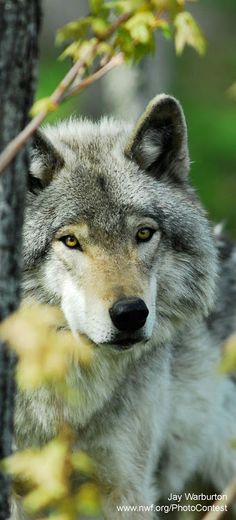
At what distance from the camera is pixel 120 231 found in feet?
14.3

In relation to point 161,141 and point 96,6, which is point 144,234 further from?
point 96,6

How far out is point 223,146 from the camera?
12.3 meters

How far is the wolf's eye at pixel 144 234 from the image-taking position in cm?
446

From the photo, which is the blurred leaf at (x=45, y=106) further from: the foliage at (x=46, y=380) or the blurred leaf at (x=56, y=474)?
the blurred leaf at (x=56, y=474)

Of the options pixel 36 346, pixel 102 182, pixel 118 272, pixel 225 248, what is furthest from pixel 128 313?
pixel 225 248

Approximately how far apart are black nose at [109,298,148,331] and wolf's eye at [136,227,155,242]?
526 mm

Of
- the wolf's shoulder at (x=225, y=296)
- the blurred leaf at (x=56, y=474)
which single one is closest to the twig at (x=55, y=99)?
the blurred leaf at (x=56, y=474)

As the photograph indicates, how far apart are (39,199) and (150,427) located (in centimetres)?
125

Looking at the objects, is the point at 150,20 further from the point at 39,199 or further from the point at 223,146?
the point at 223,146

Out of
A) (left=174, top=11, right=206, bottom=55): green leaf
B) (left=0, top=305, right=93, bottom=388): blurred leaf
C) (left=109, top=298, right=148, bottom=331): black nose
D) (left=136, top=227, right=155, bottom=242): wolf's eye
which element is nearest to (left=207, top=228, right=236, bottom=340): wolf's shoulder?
(left=136, top=227, right=155, bottom=242): wolf's eye

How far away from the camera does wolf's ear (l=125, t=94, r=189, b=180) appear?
4727 mm

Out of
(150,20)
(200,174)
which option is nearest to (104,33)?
(150,20)

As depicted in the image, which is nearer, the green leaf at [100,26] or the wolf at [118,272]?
the green leaf at [100,26]

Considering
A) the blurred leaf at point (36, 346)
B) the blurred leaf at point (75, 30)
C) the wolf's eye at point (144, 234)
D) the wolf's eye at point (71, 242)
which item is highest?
the blurred leaf at point (75, 30)
